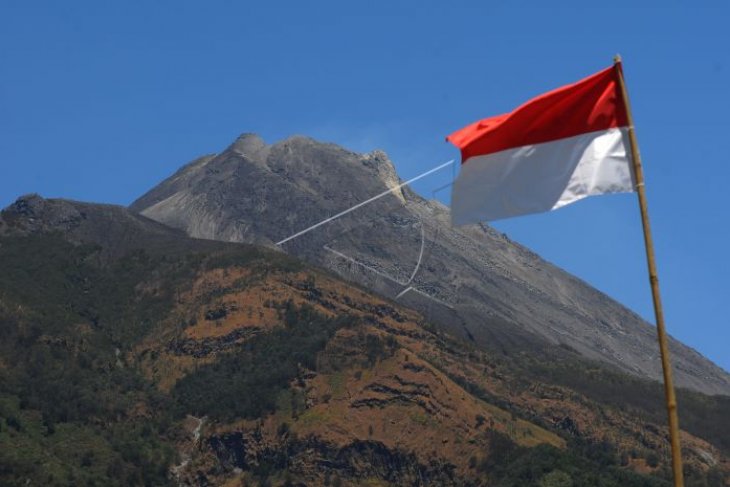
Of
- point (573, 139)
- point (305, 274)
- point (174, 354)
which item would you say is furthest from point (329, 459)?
point (573, 139)

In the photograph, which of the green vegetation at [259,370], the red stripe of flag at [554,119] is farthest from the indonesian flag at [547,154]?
the green vegetation at [259,370]

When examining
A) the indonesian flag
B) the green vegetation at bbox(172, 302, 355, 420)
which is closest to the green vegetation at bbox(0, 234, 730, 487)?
the green vegetation at bbox(172, 302, 355, 420)

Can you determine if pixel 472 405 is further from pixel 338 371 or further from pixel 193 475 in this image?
pixel 193 475

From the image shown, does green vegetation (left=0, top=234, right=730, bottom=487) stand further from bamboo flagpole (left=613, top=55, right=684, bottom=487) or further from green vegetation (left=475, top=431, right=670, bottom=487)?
bamboo flagpole (left=613, top=55, right=684, bottom=487)

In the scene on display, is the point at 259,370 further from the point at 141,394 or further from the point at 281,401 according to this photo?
the point at 141,394

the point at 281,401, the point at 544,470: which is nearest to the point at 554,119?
the point at 544,470

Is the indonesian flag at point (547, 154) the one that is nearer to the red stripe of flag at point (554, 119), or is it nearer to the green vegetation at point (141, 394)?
the red stripe of flag at point (554, 119)

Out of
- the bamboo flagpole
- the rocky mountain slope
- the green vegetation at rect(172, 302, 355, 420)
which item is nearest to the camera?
the bamboo flagpole
